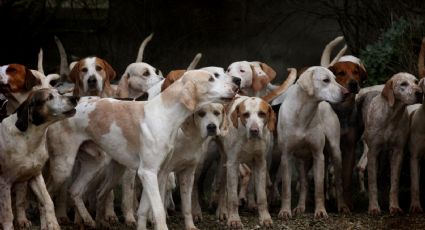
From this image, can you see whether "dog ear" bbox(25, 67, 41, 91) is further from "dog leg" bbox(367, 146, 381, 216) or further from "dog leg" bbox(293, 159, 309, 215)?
"dog leg" bbox(367, 146, 381, 216)

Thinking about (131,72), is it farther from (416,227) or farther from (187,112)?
(416,227)

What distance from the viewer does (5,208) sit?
8.20 metres

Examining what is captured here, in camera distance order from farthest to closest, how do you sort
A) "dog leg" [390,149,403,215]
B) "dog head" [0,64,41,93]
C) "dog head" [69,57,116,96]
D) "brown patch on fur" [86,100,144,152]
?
1. "dog head" [69,57,116,96]
2. "dog leg" [390,149,403,215]
3. "dog head" [0,64,41,93]
4. "brown patch on fur" [86,100,144,152]

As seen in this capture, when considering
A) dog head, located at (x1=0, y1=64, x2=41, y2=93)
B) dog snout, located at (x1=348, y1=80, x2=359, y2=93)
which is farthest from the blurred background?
dog head, located at (x1=0, y1=64, x2=41, y2=93)

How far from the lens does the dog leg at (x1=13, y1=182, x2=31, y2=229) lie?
28.5 feet

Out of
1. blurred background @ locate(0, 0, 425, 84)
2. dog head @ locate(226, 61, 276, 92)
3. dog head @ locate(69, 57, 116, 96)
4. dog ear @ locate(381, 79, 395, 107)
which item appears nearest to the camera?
dog ear @ locate(381, 79, 395, 107)

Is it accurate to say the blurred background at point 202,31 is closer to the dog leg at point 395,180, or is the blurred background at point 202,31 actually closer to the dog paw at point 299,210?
the dog leg at point 395,180

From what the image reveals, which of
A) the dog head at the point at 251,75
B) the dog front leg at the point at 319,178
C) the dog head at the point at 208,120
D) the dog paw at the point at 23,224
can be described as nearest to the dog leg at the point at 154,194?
the dog head at the point at 208,120

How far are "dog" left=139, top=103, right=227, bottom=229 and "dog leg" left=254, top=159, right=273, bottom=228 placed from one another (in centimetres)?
69

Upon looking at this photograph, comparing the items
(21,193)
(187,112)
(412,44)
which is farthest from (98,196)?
(412,44)

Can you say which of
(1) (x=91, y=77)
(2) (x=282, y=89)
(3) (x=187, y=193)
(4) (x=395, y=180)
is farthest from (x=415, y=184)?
(1) (x=91, y=77)

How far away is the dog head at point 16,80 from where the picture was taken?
9.27 m

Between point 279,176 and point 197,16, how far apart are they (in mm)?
3027

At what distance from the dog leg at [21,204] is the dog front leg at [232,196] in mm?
1684
